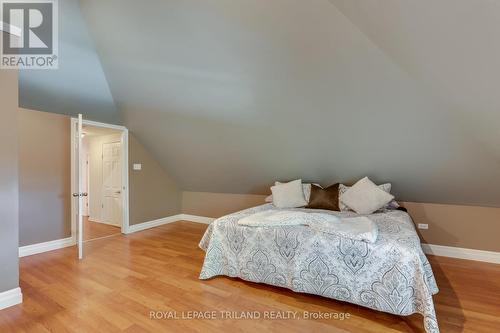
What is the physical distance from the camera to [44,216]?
3.65 m

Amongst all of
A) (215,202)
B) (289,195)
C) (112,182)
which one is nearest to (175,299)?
(289,195)

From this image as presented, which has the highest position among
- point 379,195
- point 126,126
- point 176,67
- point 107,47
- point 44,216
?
point 107,47

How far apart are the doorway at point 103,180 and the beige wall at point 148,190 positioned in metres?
0.15

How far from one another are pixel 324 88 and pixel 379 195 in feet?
5.58

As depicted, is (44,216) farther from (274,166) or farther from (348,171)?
(348,171)

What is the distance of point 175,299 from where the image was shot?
7.74ft

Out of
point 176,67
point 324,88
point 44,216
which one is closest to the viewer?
point 324,88

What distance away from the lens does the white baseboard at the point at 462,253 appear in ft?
10.8

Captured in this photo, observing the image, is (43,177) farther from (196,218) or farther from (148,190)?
(196,218)

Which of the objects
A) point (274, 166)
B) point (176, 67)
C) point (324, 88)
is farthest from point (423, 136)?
point (176, 67)

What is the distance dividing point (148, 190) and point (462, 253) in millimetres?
5361

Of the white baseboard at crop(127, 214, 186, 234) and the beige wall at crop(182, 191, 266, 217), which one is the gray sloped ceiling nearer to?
the beige wall at crop(182, 191, 266, 217)

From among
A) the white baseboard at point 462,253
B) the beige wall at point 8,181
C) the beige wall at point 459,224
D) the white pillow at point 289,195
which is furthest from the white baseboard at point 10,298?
the white baseboard at point 462,253

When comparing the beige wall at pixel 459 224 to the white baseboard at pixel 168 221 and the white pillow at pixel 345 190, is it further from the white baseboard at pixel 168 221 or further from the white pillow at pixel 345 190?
the white baseboard at pixel 168 221
